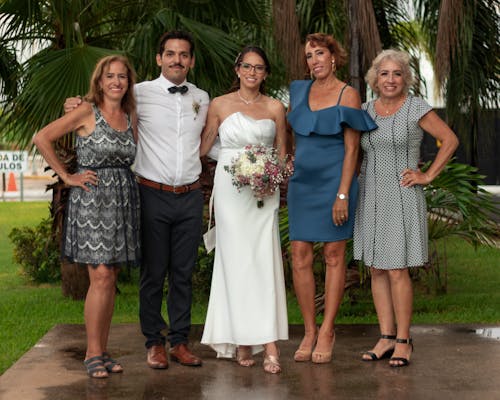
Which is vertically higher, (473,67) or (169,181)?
(473,67)

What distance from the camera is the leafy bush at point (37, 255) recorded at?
43.4 ft

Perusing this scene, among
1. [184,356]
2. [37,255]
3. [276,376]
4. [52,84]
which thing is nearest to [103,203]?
[184,356]

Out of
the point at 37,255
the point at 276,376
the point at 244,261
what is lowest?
the point at 37,255

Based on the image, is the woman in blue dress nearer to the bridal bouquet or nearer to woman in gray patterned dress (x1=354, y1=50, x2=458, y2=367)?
woman in gray patterned dress (x1=354, y1=50, x2=458, y2=367)

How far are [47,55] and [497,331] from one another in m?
4.77

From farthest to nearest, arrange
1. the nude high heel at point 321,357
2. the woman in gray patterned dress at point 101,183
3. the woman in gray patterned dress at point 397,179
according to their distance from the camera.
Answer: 1. the nude high heel at point 321,357
2. the woman in gray patterned dress at point 397,179
3. the woman in gray patterned dress at point 101,183

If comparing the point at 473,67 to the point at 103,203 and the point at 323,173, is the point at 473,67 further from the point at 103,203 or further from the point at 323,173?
the point at 103,203

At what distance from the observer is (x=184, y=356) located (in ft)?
19.4

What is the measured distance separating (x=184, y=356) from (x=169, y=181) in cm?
109

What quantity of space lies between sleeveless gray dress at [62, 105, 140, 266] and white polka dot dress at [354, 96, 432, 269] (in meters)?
1.47

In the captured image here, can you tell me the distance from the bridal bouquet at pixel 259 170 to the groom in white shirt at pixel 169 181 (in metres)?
0.28

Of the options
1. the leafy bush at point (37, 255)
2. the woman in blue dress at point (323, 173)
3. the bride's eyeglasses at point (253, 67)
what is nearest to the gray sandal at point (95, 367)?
the woman in blue dress at point (323, 173)

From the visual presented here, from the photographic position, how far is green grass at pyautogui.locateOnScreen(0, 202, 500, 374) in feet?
31.0

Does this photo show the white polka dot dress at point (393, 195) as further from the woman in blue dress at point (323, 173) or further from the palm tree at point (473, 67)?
the palm tree at point (473, 67)
